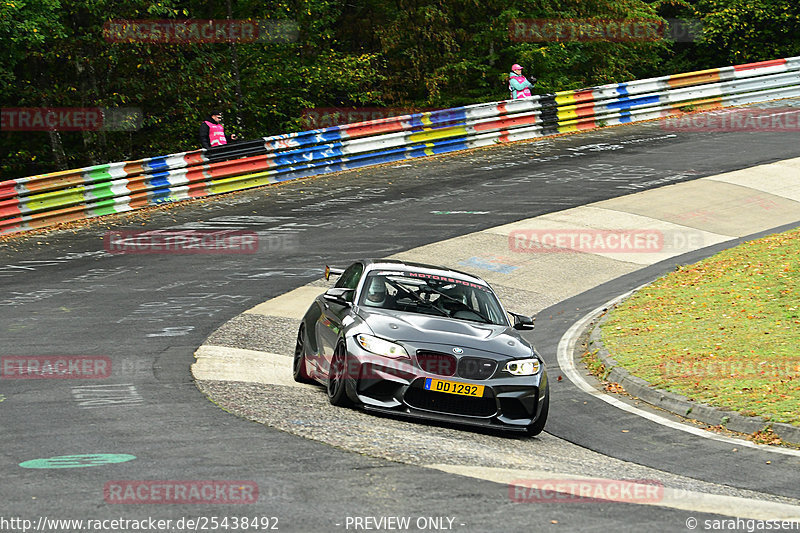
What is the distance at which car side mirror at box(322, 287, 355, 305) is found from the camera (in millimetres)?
10883

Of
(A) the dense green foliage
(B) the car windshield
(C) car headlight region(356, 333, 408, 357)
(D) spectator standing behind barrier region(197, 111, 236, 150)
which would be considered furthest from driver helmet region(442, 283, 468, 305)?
(A) the dense green foliage

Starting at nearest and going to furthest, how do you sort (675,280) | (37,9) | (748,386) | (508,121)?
1. (748,386)
2. (675,280)
3. (37,9)
4. (508,121)

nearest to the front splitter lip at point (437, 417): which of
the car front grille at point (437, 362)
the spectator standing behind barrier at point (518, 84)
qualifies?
the car front grille at point (437, 362)

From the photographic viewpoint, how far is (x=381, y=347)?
9750 millimetres

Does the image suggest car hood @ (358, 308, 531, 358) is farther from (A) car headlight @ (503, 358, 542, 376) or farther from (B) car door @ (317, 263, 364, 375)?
(B) car door @ (317, 263, 364, 375)

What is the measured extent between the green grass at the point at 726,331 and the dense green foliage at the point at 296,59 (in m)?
15.9

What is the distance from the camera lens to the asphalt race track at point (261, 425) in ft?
22.0

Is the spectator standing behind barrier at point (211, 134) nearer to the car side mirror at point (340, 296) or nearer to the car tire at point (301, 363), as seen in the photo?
the car tire at point (301, 363)

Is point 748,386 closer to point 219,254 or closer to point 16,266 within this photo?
point 219,254

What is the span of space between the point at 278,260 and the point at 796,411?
35.2 ft

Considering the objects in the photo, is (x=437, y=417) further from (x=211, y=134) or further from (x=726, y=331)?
(x=211, y=134)

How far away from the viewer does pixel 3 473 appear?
7121 mm

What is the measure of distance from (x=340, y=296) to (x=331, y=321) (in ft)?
0.93

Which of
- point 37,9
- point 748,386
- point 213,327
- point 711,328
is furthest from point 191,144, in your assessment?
point 748,386
